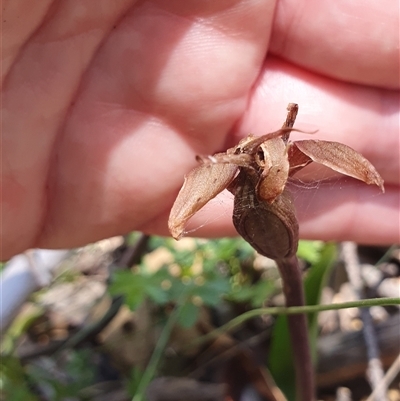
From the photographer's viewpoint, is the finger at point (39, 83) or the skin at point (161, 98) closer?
the finger at point (39, 83)

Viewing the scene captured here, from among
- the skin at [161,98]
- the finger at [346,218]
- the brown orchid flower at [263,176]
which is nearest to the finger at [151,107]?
the skin at [161,98]

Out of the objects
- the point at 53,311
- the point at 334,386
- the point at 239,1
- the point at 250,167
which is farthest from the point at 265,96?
the point at 53,311

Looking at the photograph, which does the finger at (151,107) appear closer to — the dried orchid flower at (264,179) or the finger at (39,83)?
the finger at (39,83)

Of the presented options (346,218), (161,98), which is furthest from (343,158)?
(346,218)

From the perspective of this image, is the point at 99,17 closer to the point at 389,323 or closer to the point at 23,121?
the point at 23,121

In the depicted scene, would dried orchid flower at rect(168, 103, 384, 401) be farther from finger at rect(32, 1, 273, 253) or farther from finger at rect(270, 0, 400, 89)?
finger at rect(270, 0, 400, 89)

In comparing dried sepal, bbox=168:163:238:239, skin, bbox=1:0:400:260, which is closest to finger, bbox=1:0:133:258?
skin, bbox=1:0:400:260

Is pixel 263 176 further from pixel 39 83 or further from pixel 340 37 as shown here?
pixel 340 37
